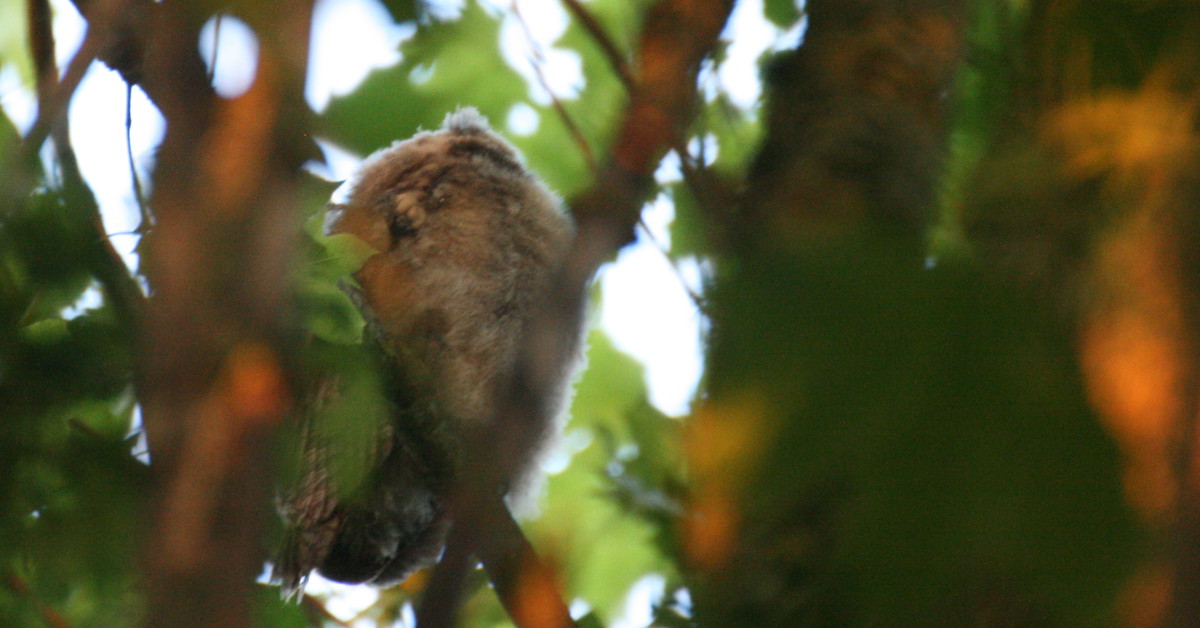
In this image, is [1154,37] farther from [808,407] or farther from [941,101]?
[941,101]

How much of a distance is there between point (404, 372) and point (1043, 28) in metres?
1.28

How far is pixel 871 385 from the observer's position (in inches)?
16.5

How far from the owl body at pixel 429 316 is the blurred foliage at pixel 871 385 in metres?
0.39

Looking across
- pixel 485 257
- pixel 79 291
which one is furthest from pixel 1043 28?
pixel 485 257

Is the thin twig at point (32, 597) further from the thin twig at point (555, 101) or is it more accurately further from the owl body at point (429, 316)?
the thin twig at point (555, 101)

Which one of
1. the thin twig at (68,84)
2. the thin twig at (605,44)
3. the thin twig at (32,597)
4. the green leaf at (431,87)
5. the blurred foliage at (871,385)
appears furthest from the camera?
the thin twig at (32,597)

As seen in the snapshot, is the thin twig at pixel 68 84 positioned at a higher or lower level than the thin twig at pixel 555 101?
lower

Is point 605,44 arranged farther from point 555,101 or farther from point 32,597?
point 32,597

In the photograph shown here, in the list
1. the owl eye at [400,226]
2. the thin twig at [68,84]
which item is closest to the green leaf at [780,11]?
the owl eye at [400,226]

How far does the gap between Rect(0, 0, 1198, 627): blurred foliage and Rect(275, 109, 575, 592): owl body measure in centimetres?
39

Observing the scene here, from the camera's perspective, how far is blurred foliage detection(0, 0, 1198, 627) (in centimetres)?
40

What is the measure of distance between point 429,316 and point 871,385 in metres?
1.85

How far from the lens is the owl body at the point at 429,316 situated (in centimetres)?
194

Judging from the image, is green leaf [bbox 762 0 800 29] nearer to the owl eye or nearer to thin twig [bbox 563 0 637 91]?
thin twig [bbox 563 0 637 91]
